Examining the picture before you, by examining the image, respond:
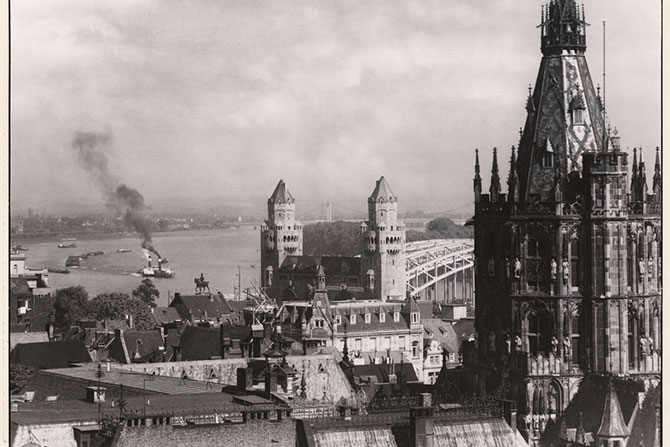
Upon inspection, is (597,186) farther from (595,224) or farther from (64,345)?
(64,345)

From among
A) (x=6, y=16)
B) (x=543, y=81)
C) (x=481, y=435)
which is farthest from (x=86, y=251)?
(x=6, y=16)

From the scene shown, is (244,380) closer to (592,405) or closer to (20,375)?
(592,405)

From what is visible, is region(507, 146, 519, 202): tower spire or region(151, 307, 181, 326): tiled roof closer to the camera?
region(507, 146, 519, 202): tower spire

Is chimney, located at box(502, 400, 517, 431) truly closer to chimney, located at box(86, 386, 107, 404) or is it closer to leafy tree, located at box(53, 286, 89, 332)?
chimney, located at box(86, 386, 107, 404)

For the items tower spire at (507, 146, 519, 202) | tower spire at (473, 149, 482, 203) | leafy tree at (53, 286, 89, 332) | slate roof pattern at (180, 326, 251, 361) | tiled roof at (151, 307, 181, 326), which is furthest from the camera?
tiled roof at (151, 307, 181, 326)

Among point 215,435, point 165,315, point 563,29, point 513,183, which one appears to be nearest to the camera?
point 215,435

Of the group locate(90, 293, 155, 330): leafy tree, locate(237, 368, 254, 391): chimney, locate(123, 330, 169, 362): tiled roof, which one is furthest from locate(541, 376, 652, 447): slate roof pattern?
locate(90, 293, 155, 330): leafy tree

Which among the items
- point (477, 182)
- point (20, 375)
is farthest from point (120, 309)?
point (477, 182)
